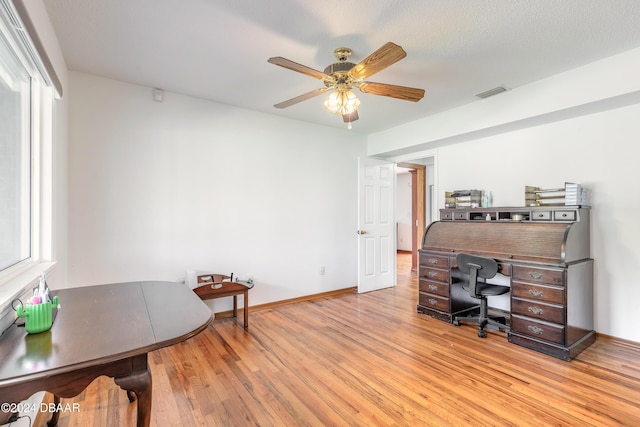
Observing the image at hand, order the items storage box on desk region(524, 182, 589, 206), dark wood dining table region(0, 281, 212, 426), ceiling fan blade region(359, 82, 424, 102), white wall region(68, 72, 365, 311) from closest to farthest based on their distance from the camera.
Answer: dark wood dining table region(0, 281, 212, 426) < ceiling fan blade region(359, 82, 424, 102) < storage box on desk region(524, 182, 589, 206) < white wall region(68, 72, 365, 311)

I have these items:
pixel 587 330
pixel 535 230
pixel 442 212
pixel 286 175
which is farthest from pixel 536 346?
pixel 286 175

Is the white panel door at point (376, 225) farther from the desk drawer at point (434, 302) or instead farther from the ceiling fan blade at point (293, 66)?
the ceiling fan blade at point (293, 66)

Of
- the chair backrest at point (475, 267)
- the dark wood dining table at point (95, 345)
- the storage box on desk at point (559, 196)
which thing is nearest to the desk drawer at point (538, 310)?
the chair backrest at point (475, 267)

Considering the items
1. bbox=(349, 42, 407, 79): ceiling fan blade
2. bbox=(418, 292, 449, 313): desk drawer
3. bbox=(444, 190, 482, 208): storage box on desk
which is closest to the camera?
bbox=(349, 42, 407, 79): ceiling fan blade

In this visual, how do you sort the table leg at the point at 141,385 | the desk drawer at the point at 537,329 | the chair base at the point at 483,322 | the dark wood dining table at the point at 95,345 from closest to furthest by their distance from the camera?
the dark wood dining table at the point at 95,345
the table leg at the point at 141,385
the desk drawer at the point at 537,329
the chair base at the point at 483,322

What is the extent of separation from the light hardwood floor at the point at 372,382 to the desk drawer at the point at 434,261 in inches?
26.0

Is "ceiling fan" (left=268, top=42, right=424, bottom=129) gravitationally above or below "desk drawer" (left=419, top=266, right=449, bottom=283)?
above

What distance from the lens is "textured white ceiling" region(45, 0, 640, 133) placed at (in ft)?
6.30

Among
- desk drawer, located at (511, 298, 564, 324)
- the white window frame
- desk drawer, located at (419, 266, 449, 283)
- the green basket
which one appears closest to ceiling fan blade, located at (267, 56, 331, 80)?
the white window frame

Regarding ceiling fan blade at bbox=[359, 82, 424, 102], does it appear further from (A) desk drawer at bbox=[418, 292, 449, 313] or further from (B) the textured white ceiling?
(A) desk drawer at bbox=[418, 292, 449, 313]

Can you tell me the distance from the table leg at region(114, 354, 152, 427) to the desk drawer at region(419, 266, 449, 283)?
10.1 ft

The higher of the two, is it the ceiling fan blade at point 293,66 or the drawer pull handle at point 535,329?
the ceiling fan blade at point 293,66

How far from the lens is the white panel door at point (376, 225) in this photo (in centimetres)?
461

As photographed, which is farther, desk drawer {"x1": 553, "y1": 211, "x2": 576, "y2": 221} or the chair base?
the chair base
